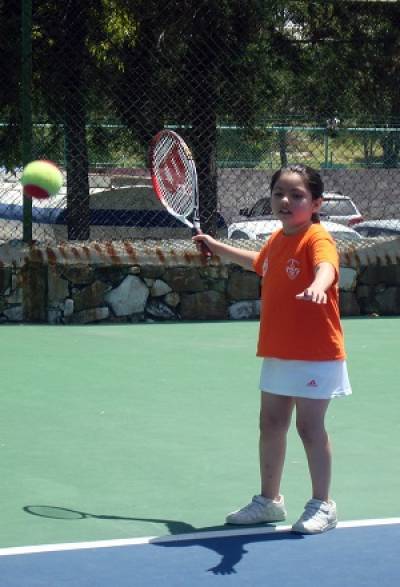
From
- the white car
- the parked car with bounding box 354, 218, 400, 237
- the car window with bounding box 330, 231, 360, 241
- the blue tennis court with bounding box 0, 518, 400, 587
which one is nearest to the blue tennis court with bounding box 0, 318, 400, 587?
the blue tennis court with bounding box 0, 518, 400, 587

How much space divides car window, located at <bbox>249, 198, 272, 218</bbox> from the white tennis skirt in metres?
7.09

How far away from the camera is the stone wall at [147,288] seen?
33.6ft

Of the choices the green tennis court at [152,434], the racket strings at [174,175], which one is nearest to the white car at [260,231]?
the green tennis court at [152,434]

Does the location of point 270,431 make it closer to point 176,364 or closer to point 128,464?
point 128,464

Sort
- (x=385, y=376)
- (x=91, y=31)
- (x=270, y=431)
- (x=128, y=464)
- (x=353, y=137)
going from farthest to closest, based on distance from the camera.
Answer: (x=353, y=137) < (x=91, y=31) < (x=385, y=376) < (x=128, y=464) < (x=270, y=431)

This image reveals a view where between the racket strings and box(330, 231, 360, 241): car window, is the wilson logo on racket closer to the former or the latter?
the racket strings

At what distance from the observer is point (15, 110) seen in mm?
10344

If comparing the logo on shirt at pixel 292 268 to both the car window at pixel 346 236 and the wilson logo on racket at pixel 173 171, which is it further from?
the car window at pixel 346 236

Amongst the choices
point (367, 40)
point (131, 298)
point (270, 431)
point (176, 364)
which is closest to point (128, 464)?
point (270, 431)

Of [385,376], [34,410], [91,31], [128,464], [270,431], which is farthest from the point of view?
[91,31]

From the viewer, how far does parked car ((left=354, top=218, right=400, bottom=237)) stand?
11859mm

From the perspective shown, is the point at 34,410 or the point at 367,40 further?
the point at 367,40

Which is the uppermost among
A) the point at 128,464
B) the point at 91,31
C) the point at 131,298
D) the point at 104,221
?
Answer: the point at 91,31

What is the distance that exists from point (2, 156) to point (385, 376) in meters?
3.97
